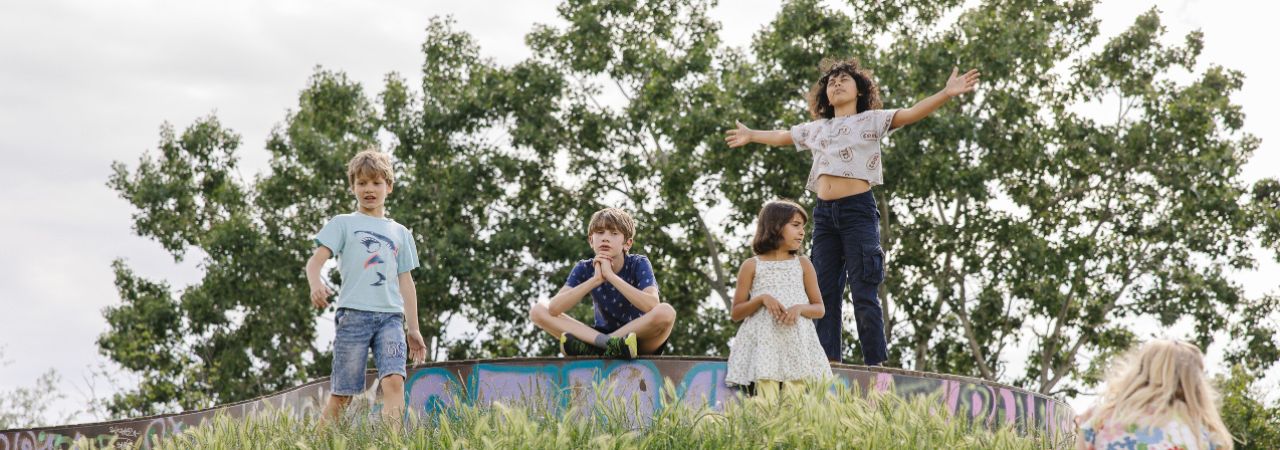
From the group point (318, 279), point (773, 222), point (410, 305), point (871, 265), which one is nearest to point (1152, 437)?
point (773, 222)

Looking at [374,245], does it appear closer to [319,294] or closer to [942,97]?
[319,294]

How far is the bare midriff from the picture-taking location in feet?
30.0

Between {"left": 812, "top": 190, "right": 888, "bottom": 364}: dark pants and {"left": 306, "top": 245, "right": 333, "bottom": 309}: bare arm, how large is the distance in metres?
3.42

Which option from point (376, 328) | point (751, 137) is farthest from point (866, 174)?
point (376, 328)

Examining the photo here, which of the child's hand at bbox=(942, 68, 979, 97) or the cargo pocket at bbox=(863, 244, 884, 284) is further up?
the child's hand at bbox=(942, 68, 979, 97)

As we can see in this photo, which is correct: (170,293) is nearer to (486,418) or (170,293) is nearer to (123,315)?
(123,315)

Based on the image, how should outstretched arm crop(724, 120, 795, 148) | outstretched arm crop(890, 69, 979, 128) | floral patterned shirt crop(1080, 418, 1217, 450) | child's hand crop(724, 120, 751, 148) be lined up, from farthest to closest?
1. child's hand crop(724, 120, 751, 148)
2. outstretched arm crop(724, 120, 795, 148)
3. outstretched arm crop(890, 69, 979, 128)
4. floral patterned shirt crop(1080, 418, 1217, 450)

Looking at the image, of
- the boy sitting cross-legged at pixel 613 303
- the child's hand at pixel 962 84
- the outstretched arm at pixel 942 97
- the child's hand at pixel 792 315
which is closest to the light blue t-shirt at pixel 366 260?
the boy sitting cross-legged at pixel 613 303

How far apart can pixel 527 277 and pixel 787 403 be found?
603 inches

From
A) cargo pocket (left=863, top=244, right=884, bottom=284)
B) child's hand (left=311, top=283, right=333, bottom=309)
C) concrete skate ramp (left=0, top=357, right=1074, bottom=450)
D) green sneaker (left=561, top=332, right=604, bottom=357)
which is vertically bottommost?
concrete skate ramp (left=0, top=357, right=1074, bottom=450)

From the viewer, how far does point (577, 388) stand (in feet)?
26.0

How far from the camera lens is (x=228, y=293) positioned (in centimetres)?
2328

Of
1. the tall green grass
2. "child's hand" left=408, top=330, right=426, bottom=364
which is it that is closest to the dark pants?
the tall green grass

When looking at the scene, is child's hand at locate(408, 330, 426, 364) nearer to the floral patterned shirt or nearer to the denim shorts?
the denim shorts
